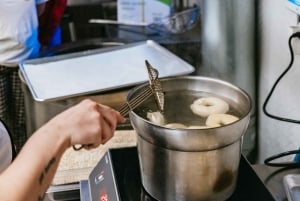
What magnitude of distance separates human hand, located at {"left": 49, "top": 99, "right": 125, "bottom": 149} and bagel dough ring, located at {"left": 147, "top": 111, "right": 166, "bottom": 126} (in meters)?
0.05

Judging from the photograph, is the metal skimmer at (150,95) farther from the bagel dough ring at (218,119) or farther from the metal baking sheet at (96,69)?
the metal baking sheet at (96,69)

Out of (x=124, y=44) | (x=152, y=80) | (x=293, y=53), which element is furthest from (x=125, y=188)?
(x=124, y=44)

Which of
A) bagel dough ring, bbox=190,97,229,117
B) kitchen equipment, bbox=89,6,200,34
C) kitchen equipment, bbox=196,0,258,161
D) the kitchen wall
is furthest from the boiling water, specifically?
kitchen equipment, bbox=89,6,200,34

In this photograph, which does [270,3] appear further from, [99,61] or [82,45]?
[82,45]

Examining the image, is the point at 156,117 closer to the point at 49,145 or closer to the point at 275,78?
the point at 49,145

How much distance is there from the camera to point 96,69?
1477 millimetres

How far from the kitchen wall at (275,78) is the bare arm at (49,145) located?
0.48 m

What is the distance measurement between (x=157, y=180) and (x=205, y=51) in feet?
2.28

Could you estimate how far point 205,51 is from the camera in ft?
4.51

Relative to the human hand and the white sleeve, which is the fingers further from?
the white sleeve

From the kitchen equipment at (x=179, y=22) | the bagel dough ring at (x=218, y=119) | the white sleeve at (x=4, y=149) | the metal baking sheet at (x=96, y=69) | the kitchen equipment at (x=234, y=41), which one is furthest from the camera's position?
the kitchen equipment at (x=179, y=22)

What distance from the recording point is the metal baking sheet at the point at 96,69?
1.35 metres

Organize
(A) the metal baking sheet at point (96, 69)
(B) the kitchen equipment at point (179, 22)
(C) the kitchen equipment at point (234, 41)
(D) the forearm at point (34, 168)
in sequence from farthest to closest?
(B) the kitchen equipment at point (179, 22) → (A) the metal baking sheet at point (96, 69) → (C) the kitchen equipment at point (234, 41) → (D) the forearm at point (34, 168)

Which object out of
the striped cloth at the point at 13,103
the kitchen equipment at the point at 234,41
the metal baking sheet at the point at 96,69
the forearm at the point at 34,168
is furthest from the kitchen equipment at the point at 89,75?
the forearm at the point at 34,168
